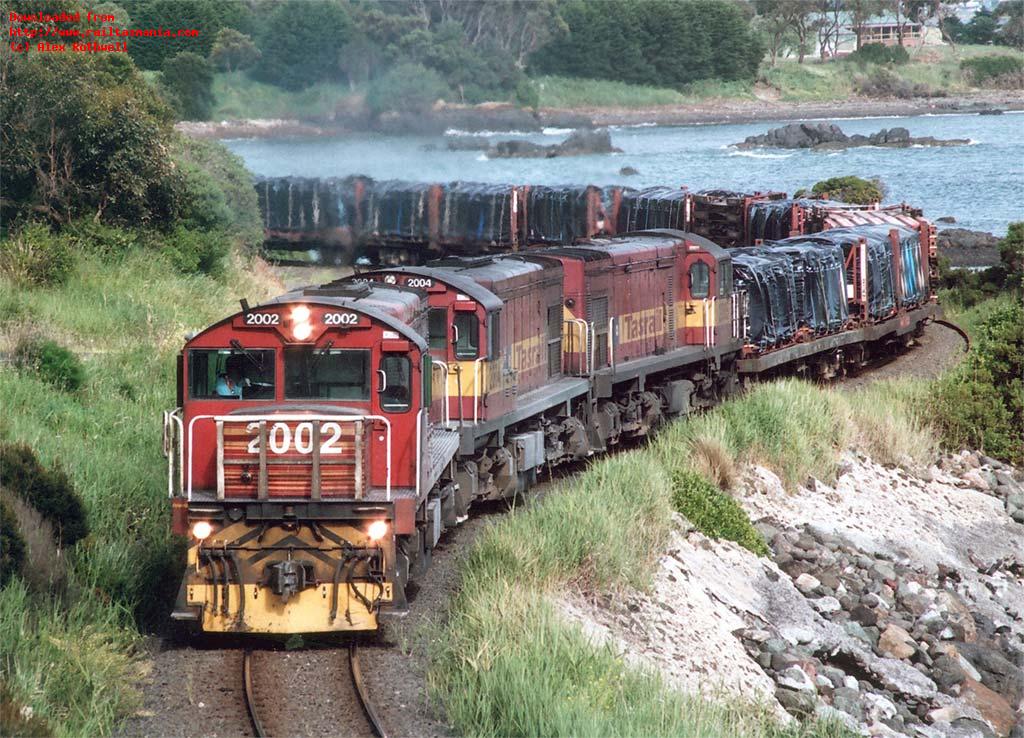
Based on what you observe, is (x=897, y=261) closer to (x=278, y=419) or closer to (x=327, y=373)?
(x=327, y=373)

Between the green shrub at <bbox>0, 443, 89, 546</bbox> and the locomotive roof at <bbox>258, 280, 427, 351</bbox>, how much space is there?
9.80 feet

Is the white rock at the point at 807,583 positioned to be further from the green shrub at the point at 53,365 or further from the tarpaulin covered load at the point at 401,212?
the tarpaulin covered load at the point at 401,212

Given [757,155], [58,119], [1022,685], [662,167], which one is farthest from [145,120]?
[757,155]

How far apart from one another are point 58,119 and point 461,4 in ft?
60.7

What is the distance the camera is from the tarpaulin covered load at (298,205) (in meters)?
48.2

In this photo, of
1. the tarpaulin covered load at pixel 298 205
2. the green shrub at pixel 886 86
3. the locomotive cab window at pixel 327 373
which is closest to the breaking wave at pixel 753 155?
the green shrub at pixel 886 86

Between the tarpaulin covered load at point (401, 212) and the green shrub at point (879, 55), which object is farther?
the green shrub at point (879, 55)

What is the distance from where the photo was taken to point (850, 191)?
56031 millimetres

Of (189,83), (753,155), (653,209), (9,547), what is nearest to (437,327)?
(9,547)

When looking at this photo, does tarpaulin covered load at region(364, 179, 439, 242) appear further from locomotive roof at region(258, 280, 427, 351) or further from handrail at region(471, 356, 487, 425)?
locomotive roof at region(258, 280, 427, 351)

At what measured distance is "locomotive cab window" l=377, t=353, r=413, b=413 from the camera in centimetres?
1298

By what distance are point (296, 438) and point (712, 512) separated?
23.3 ft

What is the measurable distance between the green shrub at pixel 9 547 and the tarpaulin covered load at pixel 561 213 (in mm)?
34801

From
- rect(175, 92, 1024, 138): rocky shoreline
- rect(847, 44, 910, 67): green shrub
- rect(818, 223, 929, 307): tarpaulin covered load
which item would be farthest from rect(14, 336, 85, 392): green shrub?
rect(847, 44, 910, 67): green shrub
